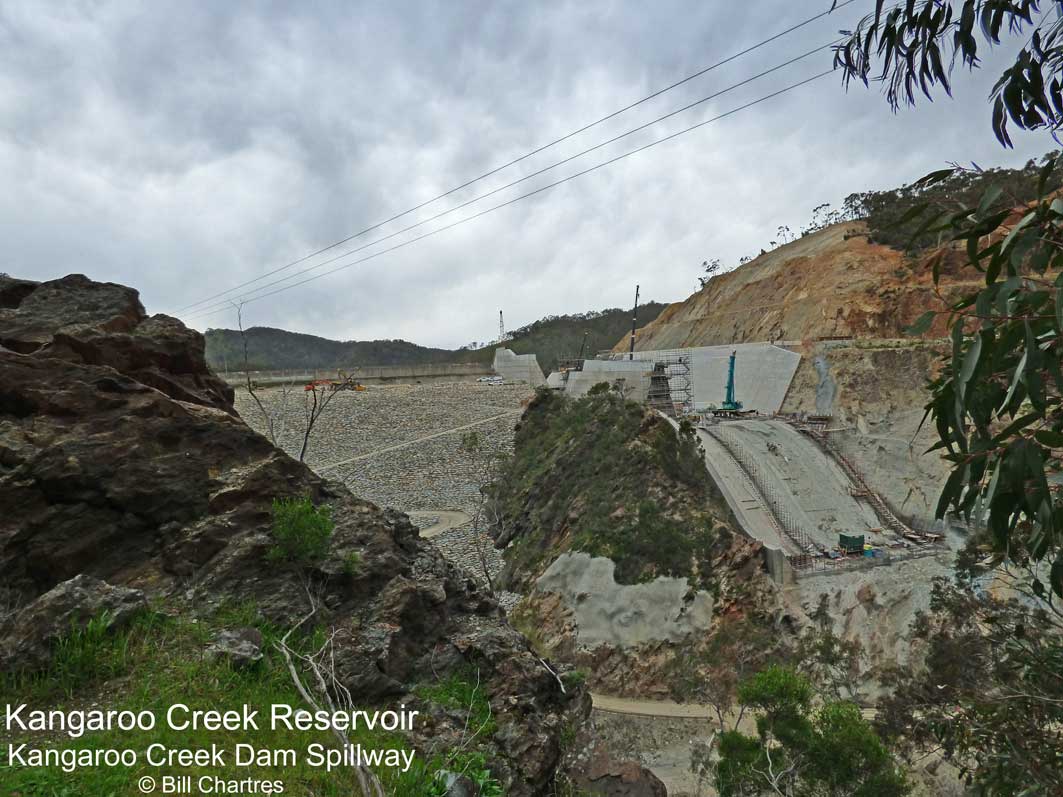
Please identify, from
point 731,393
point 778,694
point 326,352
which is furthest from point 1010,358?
point 326,352

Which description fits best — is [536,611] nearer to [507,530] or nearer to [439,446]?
[507,530]

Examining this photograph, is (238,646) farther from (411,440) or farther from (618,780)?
(411,440)

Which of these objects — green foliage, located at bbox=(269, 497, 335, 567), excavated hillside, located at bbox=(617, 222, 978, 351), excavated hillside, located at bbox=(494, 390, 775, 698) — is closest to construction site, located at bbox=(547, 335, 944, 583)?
excavated hillside, located at bbox=(494, 390, 775, 698)

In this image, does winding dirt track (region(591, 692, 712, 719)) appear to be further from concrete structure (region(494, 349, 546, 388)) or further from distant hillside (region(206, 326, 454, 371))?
distant hillside (region(206, 326, 454, 371))

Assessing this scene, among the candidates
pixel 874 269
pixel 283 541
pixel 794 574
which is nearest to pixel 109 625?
pixel 283 541

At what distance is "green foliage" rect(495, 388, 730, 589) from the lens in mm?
15336

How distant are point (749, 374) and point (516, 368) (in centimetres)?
2269

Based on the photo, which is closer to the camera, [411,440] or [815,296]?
[815,296]

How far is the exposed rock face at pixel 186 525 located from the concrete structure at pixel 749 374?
21941 mm

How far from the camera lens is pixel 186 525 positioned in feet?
15.2

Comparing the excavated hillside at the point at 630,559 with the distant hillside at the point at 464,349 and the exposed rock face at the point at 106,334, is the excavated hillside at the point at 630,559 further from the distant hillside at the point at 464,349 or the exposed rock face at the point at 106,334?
the distant hillside at the point at 464,349

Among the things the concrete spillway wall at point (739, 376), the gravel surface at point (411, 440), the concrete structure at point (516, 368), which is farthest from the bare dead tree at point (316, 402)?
the concrete structure at point (516, 368)

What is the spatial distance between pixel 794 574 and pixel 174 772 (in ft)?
48.4

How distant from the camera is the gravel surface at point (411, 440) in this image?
23741 mm
